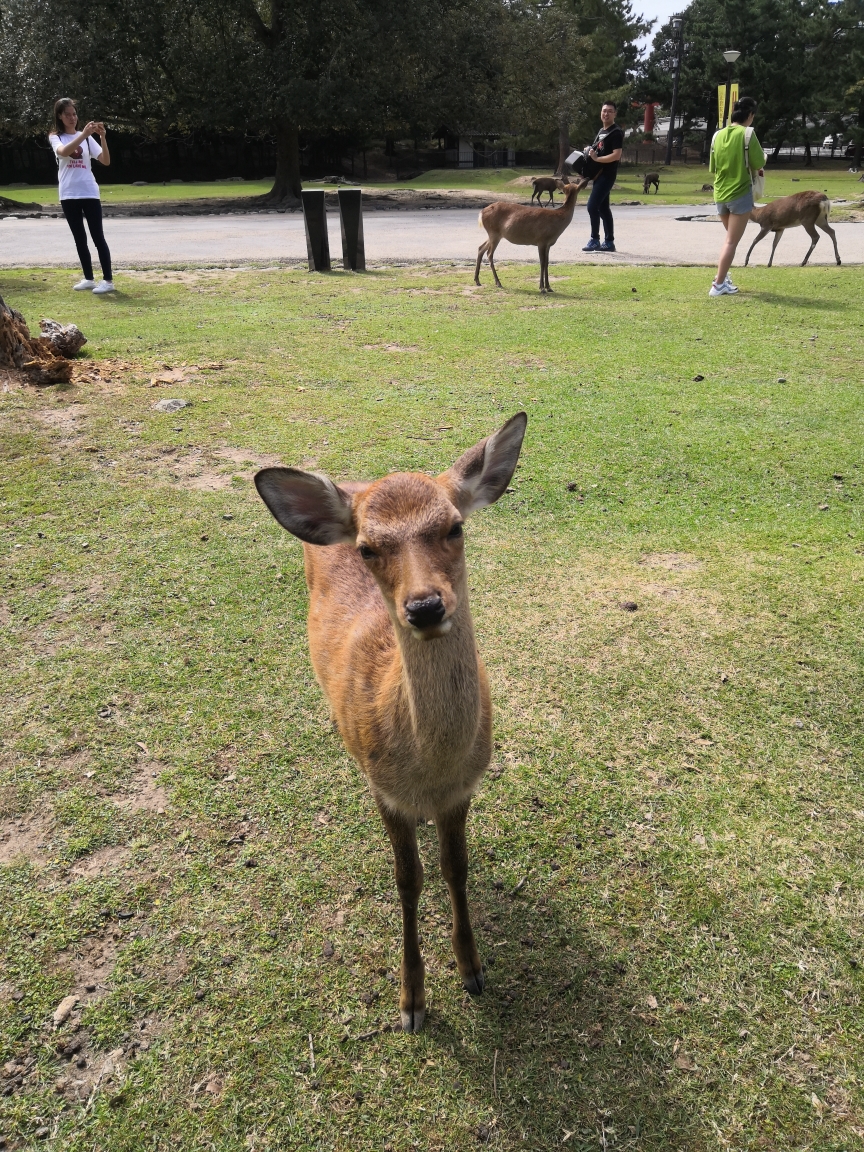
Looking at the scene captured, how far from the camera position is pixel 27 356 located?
284 inches

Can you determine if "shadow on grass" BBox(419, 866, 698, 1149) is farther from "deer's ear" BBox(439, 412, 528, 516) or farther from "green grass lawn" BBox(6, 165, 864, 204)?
"green grass lawn" BBox(6, 165, 864, 204)

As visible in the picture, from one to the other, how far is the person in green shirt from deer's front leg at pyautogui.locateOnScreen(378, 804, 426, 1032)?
9379 millimetres

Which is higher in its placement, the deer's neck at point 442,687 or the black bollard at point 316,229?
the black bollard at point 316,229

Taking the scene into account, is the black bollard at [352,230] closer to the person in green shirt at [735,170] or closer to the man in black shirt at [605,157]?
the man in black shirt at [605,157]

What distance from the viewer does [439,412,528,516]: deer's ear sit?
2254 millimetres

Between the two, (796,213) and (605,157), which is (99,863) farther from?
(605,157)

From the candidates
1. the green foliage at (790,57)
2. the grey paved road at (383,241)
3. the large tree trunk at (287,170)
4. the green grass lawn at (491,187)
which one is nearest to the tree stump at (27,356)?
the grey paved road at (383,241)

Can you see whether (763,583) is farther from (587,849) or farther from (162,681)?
(162,681)

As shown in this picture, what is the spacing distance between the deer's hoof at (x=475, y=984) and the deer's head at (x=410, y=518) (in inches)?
42.2

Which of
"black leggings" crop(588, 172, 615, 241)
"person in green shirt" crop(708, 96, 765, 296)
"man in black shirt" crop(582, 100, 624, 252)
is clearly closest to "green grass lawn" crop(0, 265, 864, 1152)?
"person in green shirt" crop(708, 96, 765, 296)

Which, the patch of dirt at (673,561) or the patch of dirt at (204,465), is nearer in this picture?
the patch of dirt at (673,561)

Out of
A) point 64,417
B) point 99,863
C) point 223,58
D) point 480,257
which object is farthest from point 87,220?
point 223,58

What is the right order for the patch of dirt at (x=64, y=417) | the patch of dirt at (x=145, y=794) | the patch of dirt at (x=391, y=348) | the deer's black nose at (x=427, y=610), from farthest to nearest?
the patch of dirt at (x=391, y=348)
the patch of dirt at (x=64, y=417)
the patch of dirt at (x=145, y=794)
the deer's black nose at (x=427, y=610)

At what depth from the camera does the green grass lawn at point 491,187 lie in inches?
1147
